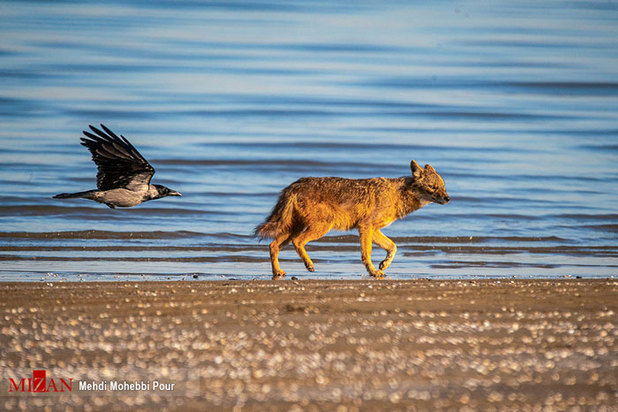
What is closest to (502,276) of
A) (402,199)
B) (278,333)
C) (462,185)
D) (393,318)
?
(402,199)

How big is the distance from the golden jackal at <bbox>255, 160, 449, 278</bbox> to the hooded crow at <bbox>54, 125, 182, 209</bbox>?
4.90ft

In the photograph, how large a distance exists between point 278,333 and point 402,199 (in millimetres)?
5297

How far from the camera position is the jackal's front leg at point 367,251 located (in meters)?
10.4

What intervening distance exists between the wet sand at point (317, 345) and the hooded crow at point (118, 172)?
6.69ft

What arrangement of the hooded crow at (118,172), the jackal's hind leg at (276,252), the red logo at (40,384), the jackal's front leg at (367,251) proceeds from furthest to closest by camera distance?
the jackal's front leg at (367,251) < the jackal's hind leg at (276,252) < the hooded crow at (118,172) < the red logo at (40,384)

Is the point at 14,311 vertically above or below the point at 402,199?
below

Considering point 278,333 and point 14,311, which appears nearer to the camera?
point 278,333

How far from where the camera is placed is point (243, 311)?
7.03 m

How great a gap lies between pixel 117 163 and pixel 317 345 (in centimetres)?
489

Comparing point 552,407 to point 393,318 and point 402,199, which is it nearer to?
point 393,318

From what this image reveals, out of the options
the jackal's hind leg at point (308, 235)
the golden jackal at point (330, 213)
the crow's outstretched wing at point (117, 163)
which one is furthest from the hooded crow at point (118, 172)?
the jackal's hind leg at point (308, 235)

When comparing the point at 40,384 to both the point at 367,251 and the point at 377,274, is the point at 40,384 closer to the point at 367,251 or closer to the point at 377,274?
the point at 377,274

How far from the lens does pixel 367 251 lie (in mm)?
10719

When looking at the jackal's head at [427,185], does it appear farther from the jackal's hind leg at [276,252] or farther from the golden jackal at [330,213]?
the jackal's hind leg at [276,252]
